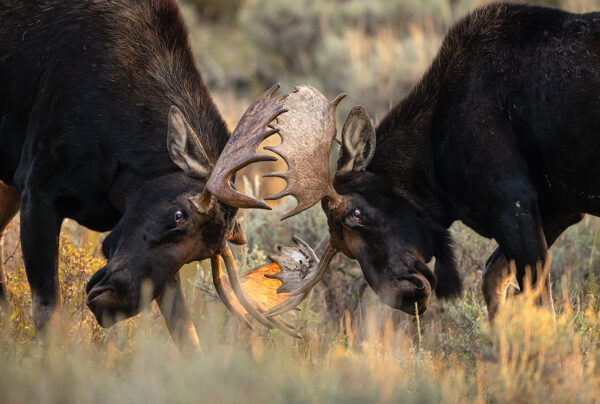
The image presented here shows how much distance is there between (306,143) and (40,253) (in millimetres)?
1810

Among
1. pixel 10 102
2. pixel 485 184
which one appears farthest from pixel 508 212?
pixel 10 102

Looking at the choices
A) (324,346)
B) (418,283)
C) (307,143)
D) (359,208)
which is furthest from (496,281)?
(307,143)

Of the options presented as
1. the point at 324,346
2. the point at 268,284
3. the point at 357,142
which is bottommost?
the point at 324,346

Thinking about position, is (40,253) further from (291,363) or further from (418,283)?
(418,283)

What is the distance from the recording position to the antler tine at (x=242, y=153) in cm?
496

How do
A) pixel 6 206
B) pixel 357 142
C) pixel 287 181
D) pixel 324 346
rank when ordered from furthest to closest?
1. pixel 6 206
2. pixel 324 346
3. pixel 357 142
4. pixel 287 181

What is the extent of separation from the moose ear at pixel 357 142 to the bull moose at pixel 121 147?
2.35 ft

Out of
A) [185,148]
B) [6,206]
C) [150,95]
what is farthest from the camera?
[6,206]

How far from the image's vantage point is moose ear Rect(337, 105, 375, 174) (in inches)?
227

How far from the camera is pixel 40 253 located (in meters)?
5.55

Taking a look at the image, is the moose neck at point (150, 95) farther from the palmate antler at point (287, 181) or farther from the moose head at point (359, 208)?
the moose head at point (359, 208)

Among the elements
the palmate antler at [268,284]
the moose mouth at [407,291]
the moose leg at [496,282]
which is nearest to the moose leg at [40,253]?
the palmate antler at [268,284]

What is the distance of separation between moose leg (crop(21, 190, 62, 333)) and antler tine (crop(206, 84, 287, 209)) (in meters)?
1.16

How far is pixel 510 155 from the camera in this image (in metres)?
5.47
